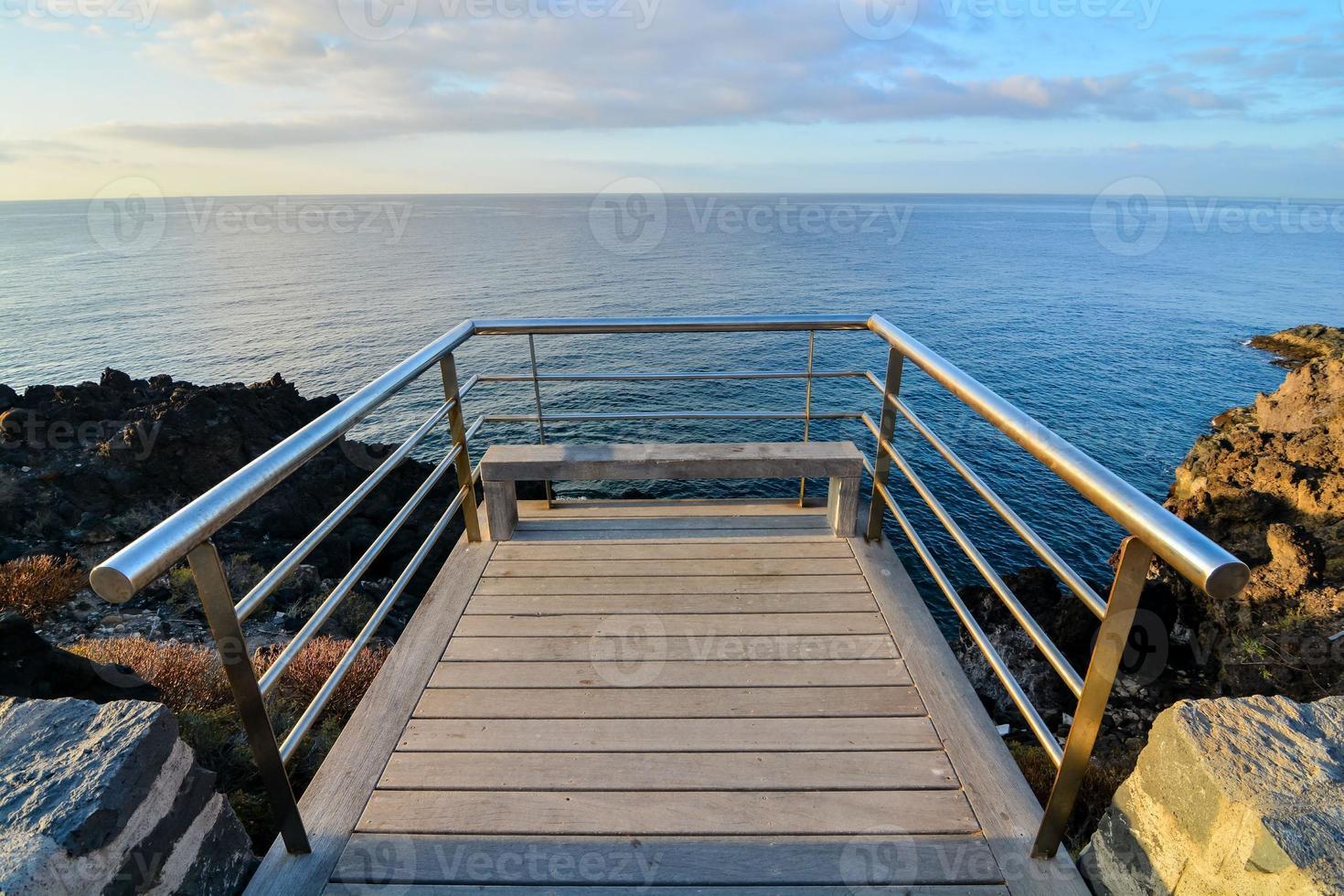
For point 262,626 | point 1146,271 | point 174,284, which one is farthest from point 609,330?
point 1146,271

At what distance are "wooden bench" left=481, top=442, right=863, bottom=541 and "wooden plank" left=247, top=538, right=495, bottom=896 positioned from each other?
0.57 metres

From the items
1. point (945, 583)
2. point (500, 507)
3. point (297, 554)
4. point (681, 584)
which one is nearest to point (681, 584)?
point (681, 584)

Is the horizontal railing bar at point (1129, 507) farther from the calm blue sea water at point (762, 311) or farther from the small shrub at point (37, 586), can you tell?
the calm blue sea water at point (762, 311)

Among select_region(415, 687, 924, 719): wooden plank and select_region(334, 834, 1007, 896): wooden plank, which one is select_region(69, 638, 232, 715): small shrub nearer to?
select_region(415, 687, 924, 719): wooden plank

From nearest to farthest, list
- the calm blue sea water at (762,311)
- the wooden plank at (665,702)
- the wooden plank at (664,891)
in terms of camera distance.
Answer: the wooden plank at (664,891), the wooden plank at (665,702), the calm blue sea water at (762,311)

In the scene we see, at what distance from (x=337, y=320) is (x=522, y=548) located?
Answer: 116 ft

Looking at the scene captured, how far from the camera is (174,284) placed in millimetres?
47344

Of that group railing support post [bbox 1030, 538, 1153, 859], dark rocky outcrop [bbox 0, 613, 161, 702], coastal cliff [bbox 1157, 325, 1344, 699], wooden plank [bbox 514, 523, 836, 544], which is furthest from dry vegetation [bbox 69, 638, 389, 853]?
coastal cliff [bbox 1157, 325, 1344, 699]

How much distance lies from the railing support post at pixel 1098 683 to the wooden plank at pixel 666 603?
1.28 meters

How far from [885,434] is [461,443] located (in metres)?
2.21

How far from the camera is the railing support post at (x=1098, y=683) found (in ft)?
4.68

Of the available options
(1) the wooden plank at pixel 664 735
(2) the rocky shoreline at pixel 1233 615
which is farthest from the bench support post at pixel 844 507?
(2) the rocky shoreline at pixel 1233 615

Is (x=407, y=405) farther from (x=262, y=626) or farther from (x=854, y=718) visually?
(x=854, y=718)

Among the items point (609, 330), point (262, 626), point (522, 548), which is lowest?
point (262, 626)
